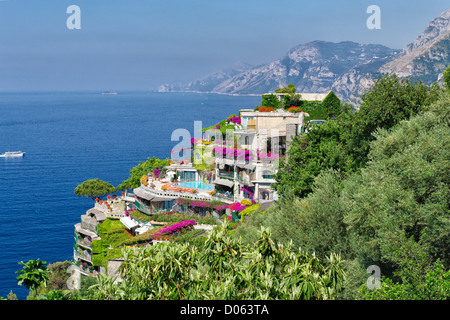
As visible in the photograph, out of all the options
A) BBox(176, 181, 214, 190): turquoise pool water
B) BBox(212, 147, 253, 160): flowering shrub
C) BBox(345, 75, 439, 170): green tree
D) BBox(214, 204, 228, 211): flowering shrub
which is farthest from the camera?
BBox(176, 181, 214, 190): turquoise pool water

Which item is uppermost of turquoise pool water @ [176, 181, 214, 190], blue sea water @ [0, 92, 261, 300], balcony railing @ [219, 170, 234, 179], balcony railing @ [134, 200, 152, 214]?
balcony railing @ [219, 170, 234, 179]

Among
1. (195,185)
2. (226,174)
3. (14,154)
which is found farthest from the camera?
(14,154)

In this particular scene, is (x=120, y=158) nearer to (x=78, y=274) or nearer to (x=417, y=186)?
(x=78, y=274)

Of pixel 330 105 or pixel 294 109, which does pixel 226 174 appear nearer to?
pixel 294 109

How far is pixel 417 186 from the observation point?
58.1 ft

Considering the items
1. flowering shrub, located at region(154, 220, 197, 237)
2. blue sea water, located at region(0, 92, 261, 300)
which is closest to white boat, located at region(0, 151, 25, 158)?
blue sea water, located at region(0, 92, 261, 300)

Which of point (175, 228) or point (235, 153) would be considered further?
point (235, 153)

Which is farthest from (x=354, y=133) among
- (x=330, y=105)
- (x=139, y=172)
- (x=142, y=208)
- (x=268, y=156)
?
(x=139, y=172)

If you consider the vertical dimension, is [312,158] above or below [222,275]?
above

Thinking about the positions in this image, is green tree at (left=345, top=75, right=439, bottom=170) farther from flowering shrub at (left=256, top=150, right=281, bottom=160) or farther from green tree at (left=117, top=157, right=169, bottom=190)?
green tree at (left=117, top=157, right=169, bottom=190)

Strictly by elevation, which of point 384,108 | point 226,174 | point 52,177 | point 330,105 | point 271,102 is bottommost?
point 52,177

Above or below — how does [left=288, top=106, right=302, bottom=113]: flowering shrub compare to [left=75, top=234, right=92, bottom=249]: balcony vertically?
above

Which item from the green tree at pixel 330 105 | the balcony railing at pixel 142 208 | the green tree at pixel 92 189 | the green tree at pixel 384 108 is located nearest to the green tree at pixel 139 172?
the green tree at pixel 92 189
